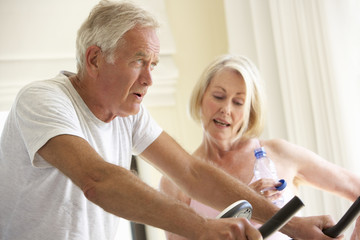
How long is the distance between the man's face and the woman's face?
2.19 ft

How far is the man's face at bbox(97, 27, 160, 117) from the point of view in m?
1.74

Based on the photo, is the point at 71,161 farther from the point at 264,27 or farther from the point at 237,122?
the point at 264,27

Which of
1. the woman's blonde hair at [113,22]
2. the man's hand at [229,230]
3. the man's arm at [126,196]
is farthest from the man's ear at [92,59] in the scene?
the man's hand at [229,230]

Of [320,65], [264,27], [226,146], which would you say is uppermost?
[264,27]

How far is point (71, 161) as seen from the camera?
4.28 ft

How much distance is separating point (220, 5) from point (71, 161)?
2.30 meters

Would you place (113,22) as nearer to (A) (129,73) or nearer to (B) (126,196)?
(A) (129,73)

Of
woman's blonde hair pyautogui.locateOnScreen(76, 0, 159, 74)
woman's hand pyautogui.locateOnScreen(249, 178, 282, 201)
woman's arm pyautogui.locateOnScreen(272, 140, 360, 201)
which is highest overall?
woman's blonde hair pyautogui.locateOnScreen(76, 0, 159, 74)

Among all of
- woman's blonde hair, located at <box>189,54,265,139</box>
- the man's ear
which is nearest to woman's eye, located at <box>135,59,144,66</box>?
the man's ear

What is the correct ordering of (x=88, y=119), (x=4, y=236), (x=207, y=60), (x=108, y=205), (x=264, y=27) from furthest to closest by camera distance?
(x=207, y=60) → (x=264, y=27) → (x=88, y=119) → (x=4, y=236) → (x=108, y=205)

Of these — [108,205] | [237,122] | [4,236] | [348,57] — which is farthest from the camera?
[348,57]

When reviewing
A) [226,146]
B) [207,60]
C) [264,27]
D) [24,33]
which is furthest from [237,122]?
[24,33]

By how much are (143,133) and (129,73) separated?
9.4 inches

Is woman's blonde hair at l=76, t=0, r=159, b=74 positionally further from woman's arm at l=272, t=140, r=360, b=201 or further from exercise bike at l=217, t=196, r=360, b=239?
woman's arm at l=272, t=140, r=360, b=201
